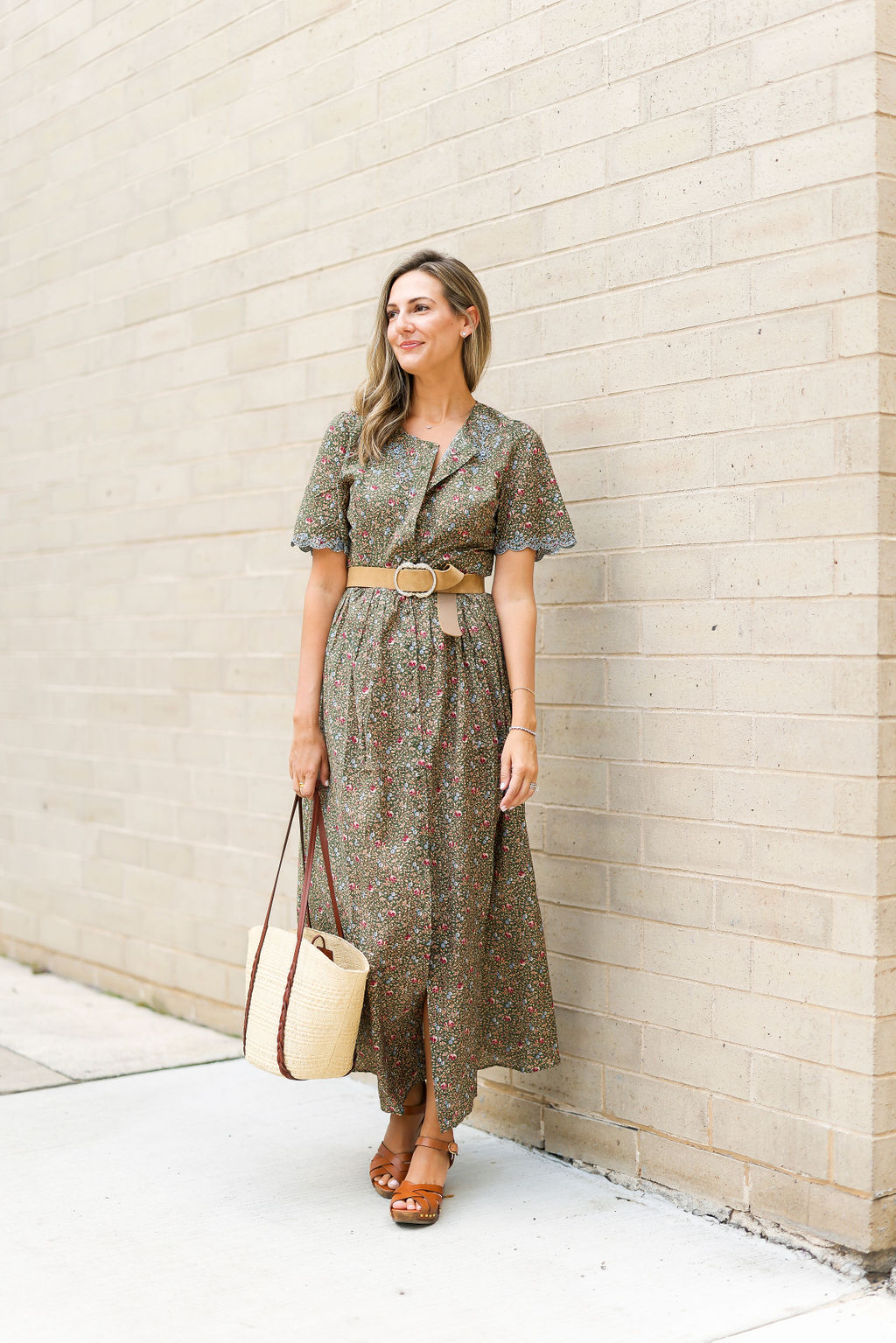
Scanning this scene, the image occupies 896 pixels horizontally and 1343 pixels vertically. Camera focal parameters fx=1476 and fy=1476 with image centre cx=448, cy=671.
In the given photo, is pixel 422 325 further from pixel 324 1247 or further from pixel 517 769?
pixel 324 1247

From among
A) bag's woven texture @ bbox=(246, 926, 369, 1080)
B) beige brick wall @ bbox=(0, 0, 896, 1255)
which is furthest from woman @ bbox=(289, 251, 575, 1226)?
beige brick wall @ bbox=(0, 0, 896, 1255)

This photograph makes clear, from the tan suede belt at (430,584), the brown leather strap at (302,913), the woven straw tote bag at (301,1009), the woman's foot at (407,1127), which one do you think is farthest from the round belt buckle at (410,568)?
Answer: the woman's foot at (407,1127)

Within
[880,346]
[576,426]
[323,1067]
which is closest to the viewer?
[880,346]

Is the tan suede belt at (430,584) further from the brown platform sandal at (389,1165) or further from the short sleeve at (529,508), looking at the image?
the brown platform sandal at (389,1165)

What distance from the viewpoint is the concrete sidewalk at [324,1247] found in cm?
267

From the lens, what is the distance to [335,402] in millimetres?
4348

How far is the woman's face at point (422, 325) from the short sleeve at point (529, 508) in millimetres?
273

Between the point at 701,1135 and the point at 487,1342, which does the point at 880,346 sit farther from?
the point at 487,1342

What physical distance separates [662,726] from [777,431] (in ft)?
2.32

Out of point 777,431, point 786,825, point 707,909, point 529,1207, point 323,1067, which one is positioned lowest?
point 529,1207

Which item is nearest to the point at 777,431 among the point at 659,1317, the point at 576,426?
the point at 576,426

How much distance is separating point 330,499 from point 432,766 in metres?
0.67

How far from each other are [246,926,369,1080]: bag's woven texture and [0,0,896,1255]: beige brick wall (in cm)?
71

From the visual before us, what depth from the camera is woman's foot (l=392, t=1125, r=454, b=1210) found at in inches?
126
